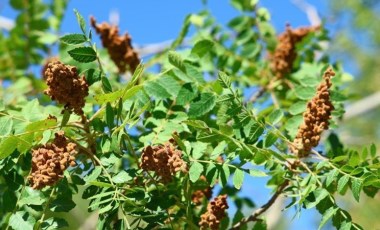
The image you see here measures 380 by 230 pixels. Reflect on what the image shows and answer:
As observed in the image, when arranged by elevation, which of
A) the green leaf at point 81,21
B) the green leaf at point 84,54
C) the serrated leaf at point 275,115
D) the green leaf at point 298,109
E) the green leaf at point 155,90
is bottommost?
the serrated leaf at point 275,115

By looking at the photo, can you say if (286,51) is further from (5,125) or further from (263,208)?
(5,125)

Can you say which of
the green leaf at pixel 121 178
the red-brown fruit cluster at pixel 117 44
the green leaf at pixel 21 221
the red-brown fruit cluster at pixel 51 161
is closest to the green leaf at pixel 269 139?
the green leaf at pixel 121 178

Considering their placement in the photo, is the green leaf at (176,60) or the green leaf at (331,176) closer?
the green leaf at (331,176)

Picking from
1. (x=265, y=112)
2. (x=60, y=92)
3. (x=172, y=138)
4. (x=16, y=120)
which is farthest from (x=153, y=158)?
(x=265, y=112)

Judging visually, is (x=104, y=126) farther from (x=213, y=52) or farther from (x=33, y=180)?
(x=213, y=52)

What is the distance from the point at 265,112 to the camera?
5.75 feet

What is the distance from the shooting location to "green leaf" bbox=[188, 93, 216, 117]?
1478 mm

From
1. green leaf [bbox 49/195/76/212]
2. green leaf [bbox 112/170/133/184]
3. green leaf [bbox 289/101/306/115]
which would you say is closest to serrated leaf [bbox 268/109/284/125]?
green leaf [bbox 289/101/306/115]

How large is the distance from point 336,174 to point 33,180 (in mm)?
634

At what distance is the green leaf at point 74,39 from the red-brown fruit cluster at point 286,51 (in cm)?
97

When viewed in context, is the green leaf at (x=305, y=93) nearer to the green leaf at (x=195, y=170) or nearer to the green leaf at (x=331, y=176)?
the green leaf at (x=331, y=176)

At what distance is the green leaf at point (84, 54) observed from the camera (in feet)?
4.65

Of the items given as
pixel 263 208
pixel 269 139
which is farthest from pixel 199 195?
pixel 269 139

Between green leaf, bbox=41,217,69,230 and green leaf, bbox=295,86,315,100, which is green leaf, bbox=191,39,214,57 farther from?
green leaf, bbox=41,217,69,230
